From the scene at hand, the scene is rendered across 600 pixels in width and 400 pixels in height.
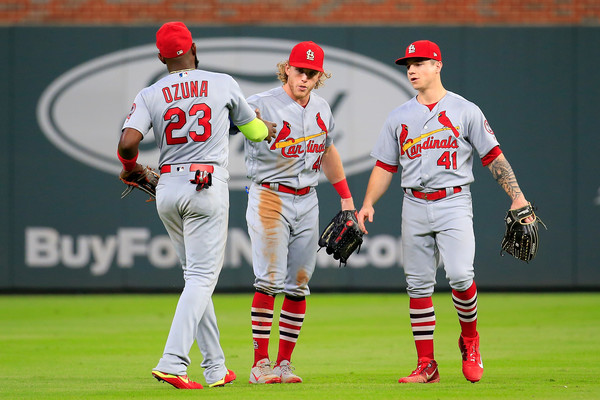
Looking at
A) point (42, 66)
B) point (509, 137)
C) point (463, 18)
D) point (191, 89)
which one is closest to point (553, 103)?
point (509, 137)

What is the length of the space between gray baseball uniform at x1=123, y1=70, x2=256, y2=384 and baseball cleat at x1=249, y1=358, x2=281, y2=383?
373 millimetres

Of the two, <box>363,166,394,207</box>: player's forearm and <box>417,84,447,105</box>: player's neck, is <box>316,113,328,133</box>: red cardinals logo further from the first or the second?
<box>417,84,447,105</box>: player's neck

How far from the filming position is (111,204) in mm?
11594

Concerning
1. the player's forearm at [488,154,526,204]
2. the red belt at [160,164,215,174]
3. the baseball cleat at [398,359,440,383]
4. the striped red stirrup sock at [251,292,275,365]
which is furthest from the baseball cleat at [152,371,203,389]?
the player's forearm at [488,154,526,204]

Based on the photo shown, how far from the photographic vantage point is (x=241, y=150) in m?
11.6

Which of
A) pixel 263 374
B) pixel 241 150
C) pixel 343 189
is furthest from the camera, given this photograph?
pixel 241 150

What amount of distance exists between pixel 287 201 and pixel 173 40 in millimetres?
1281

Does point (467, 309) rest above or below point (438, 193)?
below

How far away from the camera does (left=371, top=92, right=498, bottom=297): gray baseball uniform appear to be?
5.65 metres

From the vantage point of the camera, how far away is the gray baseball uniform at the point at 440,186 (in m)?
5.65

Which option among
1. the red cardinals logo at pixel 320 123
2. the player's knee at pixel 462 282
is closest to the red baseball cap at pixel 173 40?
the red cardinals logo at pixel 320 123

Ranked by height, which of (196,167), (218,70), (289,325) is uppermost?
(218,70)

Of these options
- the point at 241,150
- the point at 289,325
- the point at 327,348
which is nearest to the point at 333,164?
the point at 289,325

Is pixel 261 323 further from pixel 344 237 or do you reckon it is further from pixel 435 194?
pixel 435 194
